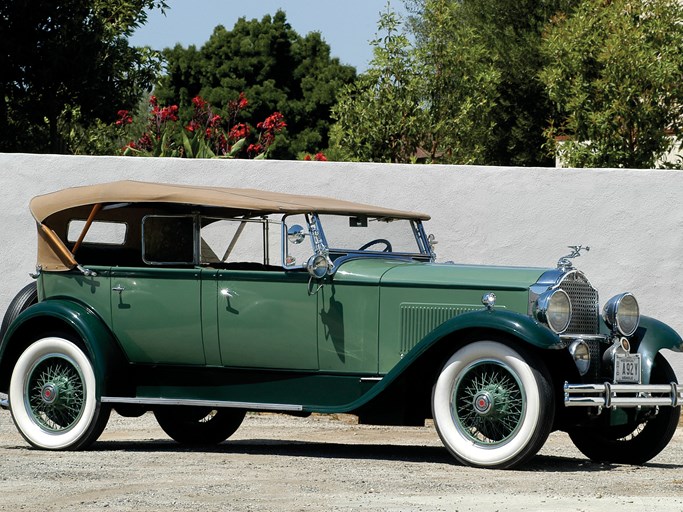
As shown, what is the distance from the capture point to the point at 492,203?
39.0ft

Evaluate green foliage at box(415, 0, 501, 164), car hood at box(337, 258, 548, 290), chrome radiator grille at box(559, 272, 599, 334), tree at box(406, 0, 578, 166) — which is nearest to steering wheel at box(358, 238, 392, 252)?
car hood at box(337, 258, 548, 290)

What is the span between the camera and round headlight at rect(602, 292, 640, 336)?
780 centimetres

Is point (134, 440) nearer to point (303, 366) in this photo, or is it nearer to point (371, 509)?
point (303, 366)

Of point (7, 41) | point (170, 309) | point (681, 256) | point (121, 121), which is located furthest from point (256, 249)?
point (7, 41)

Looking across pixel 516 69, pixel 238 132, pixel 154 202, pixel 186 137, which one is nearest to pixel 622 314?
pixel 154 202

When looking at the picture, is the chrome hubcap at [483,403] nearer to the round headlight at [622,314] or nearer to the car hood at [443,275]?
the car hood at [443,275]

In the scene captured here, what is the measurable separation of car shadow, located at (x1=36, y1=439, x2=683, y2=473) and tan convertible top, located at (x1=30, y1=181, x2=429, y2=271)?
1.36 m

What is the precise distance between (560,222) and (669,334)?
3.77 meters

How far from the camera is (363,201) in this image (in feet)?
39.2

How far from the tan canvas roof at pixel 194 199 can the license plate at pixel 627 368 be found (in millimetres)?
1955

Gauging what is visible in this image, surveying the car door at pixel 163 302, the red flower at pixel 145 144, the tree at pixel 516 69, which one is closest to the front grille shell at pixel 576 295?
the car door at pixel 163 302

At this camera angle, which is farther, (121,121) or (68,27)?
(68,27)

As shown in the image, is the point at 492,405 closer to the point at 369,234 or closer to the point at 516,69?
the point at 369,234

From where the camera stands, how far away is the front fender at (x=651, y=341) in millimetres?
7828
